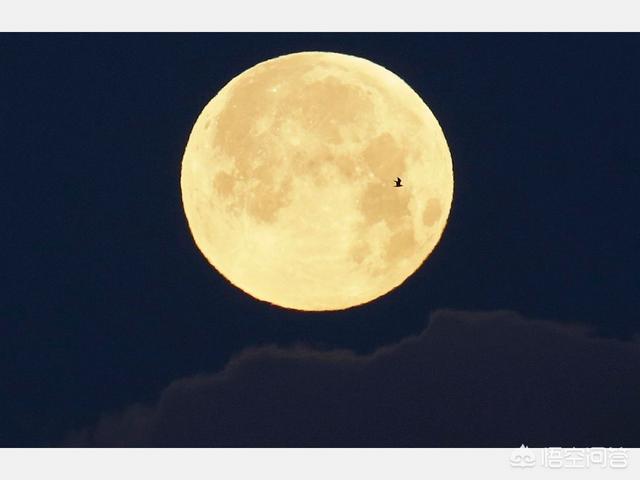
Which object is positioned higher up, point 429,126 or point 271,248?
point 429,126

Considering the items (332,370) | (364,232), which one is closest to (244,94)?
(364,232)

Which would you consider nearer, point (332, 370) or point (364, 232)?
point (364, 232)

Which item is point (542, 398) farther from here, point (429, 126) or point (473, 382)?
point (429, 126)

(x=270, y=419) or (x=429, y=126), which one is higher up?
(x=429, y=126)

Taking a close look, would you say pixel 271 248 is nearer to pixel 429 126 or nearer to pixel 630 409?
pixel 429 126

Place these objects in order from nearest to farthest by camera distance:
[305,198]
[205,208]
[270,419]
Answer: [305,198] → [205,208] → [270,419]

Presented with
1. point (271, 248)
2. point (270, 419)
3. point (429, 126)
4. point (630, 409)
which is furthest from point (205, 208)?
point (630, 409)

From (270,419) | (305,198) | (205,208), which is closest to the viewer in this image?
(305,198)

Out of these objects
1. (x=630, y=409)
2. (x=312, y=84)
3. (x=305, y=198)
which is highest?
(x=312, y=84)

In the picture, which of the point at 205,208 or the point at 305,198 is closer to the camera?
the point at 305,198
